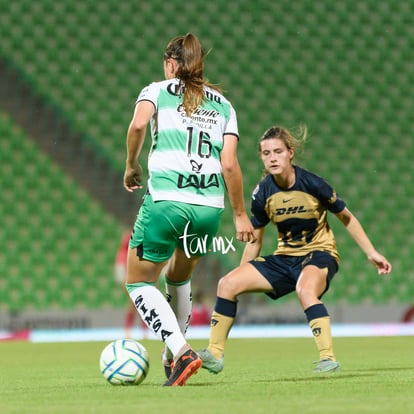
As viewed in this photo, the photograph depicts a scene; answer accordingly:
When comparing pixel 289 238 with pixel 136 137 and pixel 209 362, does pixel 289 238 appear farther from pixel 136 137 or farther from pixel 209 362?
pixel 136 137

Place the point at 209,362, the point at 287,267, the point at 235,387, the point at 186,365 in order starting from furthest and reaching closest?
the point at 287,267, the point at 209,362, the point at 235,387, the point at 186,365

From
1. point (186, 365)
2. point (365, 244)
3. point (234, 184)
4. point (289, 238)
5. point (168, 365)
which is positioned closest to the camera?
point (186, 365)

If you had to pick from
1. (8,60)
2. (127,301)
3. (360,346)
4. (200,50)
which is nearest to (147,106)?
(200,50)

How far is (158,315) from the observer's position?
3992 millimetres

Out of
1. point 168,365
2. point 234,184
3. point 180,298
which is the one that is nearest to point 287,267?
point 180,298

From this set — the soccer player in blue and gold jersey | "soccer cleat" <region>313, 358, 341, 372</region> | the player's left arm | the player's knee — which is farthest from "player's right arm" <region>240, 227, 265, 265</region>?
"soccer cleat" <region>313, 358, 341, 372</region>

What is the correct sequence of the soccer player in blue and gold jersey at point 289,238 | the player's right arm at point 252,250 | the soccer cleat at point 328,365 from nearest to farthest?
the soccer cleat at point 328,365, the soccer player in blue and gold jersey at point 289,238, the player's right arm at point 252,250

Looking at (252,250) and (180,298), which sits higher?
(252,250)

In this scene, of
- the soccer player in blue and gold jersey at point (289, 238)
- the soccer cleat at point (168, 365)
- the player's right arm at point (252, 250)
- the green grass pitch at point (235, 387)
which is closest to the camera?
A: the green grass pitch at point (235, 387)

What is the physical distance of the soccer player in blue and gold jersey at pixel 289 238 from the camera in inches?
189

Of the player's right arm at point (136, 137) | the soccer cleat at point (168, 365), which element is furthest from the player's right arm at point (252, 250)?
the player's right arm at point (136, 137)

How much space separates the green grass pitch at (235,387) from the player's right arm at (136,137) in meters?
0.90

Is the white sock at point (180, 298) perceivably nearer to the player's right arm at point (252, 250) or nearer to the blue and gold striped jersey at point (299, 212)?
the player's right arm at point (252, 250)

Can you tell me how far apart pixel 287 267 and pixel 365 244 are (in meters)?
0.44
